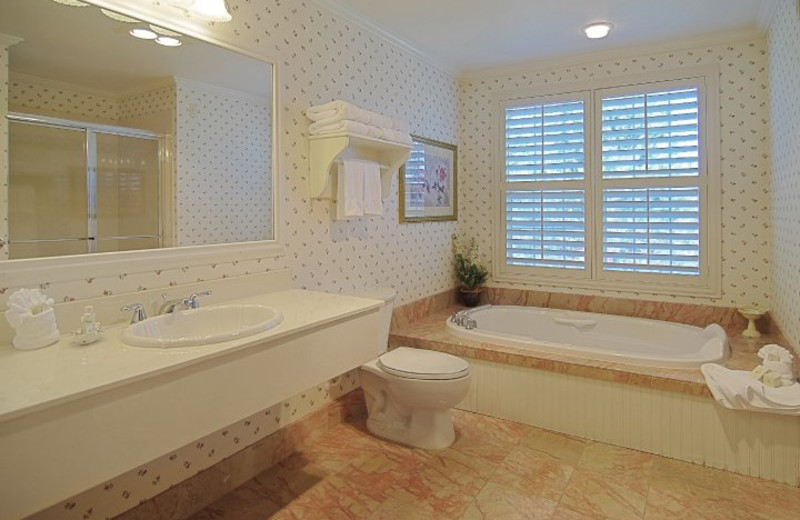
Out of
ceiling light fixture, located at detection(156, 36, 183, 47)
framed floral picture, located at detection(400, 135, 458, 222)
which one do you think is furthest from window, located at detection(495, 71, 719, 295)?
ceiling light fixture, located at detection(156, 36, 183, 47)

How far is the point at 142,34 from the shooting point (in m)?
1.95

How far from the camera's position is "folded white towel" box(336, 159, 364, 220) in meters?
2.72

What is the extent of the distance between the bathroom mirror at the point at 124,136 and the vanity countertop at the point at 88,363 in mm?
402

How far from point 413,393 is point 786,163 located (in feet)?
7.59

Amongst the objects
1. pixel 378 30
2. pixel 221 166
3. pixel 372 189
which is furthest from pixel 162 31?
pixel 378 30

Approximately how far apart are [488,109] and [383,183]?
60.1 inches

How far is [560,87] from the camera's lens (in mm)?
3824

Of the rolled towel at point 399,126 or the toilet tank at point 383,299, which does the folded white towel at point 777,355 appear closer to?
the toilet tank at point 383,299

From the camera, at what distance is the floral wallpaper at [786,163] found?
244 centimetres

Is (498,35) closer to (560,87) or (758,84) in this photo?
(560,87)

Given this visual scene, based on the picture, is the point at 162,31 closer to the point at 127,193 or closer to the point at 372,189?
the point at 127,193

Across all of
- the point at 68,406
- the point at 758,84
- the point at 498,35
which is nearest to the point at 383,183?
the point at 498,35

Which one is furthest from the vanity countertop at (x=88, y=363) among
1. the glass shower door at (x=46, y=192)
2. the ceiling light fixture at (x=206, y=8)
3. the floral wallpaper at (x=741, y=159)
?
the floral wallpaper at (x=741, y=159)

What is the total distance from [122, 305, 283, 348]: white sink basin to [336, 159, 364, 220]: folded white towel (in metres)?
0.89
